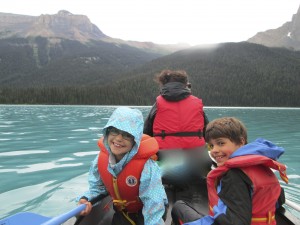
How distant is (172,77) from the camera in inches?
186

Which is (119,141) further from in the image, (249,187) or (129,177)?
(249,187)

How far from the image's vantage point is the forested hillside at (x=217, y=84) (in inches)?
3135

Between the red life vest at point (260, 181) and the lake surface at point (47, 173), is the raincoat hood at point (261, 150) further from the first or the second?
the lake surface at point (47, 173)

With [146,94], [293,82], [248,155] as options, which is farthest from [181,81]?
[293,82]

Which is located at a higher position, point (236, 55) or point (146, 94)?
point (236, 55)

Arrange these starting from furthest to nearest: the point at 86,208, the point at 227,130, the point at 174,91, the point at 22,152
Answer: the point at 22,152
the point at 174,91
the point at 86,208
the point at 227,130

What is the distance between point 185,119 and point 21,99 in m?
76.4

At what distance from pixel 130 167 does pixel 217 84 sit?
10749 cm

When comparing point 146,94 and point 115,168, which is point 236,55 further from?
point 115,168

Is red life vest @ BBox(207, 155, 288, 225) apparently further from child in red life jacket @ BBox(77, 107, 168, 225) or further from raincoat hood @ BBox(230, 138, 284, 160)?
child in red life jacket @ BBox(77, 107, 168, 225)

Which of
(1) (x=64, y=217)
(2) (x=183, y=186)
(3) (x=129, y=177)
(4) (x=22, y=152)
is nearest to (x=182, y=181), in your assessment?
(2) (x=183, y=186)

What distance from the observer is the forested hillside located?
7962 cm

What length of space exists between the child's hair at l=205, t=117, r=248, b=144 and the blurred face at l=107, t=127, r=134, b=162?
29.6 inches

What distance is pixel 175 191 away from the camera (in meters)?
5.15
